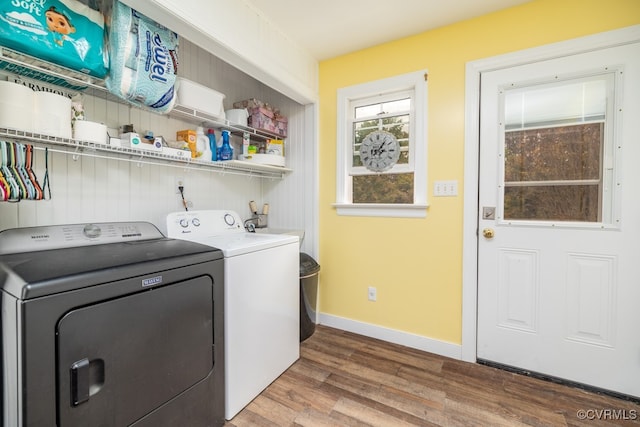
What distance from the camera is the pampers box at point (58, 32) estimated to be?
106 centimetres

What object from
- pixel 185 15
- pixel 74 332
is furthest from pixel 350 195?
pixel 74 332

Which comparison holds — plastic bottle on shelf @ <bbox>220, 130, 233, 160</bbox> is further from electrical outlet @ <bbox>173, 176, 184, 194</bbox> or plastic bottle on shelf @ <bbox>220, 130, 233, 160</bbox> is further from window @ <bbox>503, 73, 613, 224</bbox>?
window @ <bbox>503, 73, 613, 224</bbox>

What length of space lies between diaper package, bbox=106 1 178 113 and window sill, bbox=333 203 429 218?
1.49 meters

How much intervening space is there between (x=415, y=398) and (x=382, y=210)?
1281 mm

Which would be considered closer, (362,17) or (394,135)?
(362,17)

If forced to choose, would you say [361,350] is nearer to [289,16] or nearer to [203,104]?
[203,104]

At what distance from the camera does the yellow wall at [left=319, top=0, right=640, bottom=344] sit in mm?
1751

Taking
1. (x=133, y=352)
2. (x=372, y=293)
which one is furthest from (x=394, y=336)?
(x=133, y=352)

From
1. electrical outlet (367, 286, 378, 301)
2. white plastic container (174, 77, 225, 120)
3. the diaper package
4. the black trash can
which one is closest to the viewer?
the diaper package

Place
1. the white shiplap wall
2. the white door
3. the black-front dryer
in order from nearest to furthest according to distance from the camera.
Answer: the black-front dryer < the white shiplap wall < the white door

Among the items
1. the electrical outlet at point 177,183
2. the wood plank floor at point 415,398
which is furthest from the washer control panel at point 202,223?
the wood plank floor at point 415,398

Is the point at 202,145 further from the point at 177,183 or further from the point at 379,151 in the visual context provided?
the point at 379,151

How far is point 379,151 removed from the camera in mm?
2287

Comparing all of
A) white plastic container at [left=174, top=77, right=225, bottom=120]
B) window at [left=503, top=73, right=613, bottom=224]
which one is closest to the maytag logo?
white plastic container at [left=174, top=77, right=225, bottom=120]
